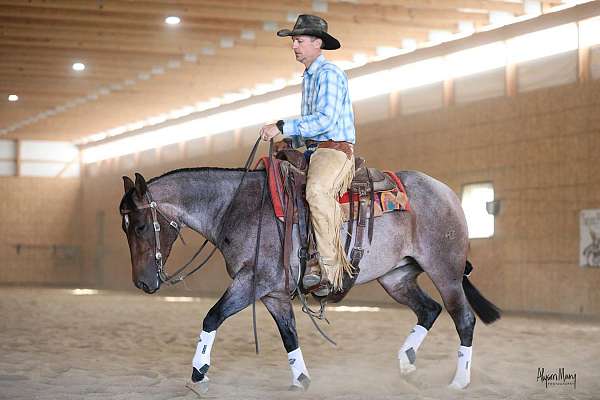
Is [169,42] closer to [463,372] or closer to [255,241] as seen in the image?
[255,241]

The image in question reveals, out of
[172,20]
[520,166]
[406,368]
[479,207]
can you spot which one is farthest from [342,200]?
[479,207]

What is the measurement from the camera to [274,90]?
18750 mm

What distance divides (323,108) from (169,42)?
33.9ft

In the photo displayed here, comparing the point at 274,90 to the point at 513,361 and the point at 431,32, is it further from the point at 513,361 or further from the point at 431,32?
the point at 513,361

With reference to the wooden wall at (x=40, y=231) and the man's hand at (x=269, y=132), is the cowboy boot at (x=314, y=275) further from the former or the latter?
the wooden wall at (x=40, y=231)

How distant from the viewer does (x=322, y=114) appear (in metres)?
4.83

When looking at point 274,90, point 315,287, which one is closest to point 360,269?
point 315,287

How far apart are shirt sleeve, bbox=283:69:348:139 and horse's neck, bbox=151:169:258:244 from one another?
0.53 meters

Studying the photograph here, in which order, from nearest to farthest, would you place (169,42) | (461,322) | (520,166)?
(461,322), (520,166), (169,42)

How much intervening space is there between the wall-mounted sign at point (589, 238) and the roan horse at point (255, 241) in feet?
22.4

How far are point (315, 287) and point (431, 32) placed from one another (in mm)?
9947

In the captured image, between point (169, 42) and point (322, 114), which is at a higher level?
point (169, 42)

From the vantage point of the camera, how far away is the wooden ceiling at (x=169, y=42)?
12.3 metres

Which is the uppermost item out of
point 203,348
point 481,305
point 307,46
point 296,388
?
point 307,46
